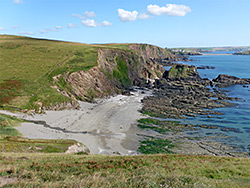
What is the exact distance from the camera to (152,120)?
68.0 meters

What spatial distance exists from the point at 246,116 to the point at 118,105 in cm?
5217

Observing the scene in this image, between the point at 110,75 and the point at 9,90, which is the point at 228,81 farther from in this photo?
the point at 9,90

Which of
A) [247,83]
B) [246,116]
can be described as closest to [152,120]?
[246,116]

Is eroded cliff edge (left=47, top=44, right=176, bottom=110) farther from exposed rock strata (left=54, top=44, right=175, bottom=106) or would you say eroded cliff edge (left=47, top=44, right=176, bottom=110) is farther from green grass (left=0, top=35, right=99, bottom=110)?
green grass (left=0, top=35, right=99, bottom=110)

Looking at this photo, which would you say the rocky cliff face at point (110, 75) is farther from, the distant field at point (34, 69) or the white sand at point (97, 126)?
the white sand at point (97, 126)

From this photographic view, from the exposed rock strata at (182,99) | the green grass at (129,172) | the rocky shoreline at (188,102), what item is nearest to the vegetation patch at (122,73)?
the rocky shoreline at (188,102)

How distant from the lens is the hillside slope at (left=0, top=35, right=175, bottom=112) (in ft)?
244

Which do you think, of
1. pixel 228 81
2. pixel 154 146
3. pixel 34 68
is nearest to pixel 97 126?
pixel 154 146

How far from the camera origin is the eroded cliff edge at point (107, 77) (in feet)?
295

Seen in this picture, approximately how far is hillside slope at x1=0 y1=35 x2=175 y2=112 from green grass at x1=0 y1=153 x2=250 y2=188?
52.2 meters

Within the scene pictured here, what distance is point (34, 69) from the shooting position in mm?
95000

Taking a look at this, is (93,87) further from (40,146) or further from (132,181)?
(132,181)

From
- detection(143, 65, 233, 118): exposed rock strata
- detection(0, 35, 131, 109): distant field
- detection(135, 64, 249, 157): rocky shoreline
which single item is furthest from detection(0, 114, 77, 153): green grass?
detection(143, 65, 233, 118): exposed rock strata

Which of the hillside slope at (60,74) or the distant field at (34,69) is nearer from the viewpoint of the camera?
the distant field at (34,69)
